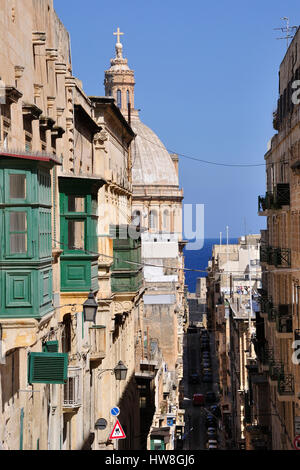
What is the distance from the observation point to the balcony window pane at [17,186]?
13.1 metres

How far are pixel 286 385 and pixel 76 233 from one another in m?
9.75

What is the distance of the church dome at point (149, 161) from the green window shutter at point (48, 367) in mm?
75067

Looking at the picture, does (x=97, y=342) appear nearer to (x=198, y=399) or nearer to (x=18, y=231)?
(x=18, y=231)

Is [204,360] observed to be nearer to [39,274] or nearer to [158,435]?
[158,435]

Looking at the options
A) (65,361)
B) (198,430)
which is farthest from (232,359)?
(65,361)

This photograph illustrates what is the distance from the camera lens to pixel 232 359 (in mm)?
60656

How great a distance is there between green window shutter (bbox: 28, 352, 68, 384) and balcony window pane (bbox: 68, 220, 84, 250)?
4396mm

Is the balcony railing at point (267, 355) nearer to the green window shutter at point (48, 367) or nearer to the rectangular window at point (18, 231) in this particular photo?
the green window shutter at point (48, 367)

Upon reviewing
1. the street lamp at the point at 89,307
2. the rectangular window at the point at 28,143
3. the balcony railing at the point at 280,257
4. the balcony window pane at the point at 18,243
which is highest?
the rectangular window at the point at 28,143

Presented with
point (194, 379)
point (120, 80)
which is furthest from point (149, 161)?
point (194, 379)

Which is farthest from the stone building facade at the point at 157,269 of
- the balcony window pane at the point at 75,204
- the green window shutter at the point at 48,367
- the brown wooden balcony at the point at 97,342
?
the green window shutter at the point at 48,367

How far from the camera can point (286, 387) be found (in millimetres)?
27391

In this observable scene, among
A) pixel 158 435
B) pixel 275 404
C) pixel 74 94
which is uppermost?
pixel 74 94

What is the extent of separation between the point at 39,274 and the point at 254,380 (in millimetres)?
25088
